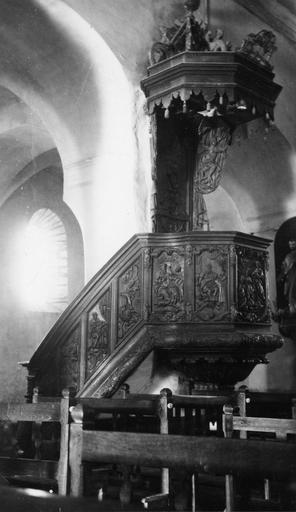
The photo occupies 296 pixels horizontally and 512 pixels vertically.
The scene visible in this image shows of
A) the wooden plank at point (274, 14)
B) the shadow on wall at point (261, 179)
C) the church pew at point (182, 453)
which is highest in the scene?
the wooden plank at point (274, 14)

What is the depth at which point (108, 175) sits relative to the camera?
931cm

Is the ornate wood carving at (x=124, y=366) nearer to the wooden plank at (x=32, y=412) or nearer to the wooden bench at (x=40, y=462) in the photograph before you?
the wooden bench at (x=40, y=462)

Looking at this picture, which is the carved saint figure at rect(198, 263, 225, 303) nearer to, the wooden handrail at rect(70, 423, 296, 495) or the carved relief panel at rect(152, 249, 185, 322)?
the carved relief panel at rect(152, 249, 185, 322)

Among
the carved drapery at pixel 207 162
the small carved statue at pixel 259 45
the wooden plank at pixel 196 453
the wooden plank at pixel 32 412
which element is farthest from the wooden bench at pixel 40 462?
the small carved statue at pixel 259 45

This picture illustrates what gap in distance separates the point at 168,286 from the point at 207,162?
8.03 feet

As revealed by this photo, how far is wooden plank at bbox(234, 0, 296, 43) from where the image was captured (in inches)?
419

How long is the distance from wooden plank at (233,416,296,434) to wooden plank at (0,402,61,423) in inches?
54.8

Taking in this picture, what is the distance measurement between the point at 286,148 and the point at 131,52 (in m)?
3.34

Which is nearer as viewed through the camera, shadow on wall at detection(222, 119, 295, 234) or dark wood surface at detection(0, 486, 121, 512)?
dark wood surface at detection(0, 486, 121, 512)

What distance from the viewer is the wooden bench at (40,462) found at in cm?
408

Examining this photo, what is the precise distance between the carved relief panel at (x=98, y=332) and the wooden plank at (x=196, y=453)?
158 inches

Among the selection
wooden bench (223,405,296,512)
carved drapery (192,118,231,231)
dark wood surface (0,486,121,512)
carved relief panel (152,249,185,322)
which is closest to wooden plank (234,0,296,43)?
carved drapery (192,118,231,231)

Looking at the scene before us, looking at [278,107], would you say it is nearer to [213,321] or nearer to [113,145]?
[113,145]

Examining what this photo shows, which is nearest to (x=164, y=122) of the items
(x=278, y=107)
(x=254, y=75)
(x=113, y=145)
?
(x=113, y=145)
